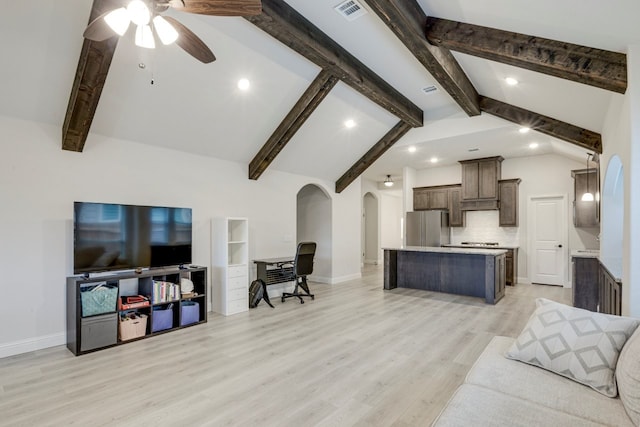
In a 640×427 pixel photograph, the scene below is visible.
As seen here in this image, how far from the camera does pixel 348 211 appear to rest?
8.05 m

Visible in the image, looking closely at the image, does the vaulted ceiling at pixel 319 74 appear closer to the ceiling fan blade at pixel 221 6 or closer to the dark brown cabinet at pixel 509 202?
the ceiling fan blade at pixel 221 6

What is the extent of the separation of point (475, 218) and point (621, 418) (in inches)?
276

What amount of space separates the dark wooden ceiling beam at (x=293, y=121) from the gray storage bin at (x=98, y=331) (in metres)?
3.09

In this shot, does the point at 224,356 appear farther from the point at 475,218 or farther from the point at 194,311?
the point at 475,218

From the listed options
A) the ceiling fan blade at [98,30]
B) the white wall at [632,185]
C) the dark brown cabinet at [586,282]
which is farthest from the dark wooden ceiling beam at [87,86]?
the dark brown cabinet at [586,282]

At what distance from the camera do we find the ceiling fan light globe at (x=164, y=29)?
2154 mm

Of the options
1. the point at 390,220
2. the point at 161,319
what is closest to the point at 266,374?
the point at 161,319

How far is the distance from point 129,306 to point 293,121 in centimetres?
333

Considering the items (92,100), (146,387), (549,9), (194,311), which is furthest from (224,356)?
(549,9)

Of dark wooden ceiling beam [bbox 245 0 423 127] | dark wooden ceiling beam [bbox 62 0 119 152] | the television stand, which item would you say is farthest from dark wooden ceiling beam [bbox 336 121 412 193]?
dark wooden ceiling beam [bbox 62 0 119 152]

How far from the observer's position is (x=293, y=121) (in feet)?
16.0

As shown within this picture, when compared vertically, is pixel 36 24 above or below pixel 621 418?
above

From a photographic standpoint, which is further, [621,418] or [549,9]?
[549,9]

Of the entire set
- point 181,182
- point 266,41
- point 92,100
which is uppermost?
point 266,41
